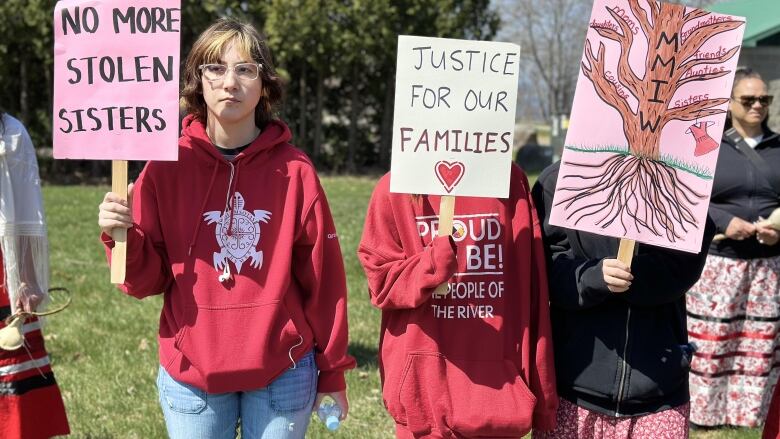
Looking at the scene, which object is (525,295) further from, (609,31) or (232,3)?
(232,3)

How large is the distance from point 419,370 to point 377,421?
233 centimetres

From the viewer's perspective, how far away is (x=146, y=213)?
9.15ft

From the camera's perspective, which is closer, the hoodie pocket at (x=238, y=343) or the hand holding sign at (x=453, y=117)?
the hoodie pocket at (x=238, y=343)

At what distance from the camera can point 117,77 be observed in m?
2.80

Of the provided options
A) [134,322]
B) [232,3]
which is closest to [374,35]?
[232,3]

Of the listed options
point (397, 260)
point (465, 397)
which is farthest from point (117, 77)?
point (465, 397)

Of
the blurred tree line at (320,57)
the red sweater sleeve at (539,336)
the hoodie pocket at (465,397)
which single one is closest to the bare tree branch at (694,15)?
the red sweater sleeve at (539,336)

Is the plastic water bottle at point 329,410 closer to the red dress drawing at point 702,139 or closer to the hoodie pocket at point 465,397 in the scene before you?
the hoodie pocket at point 465,397

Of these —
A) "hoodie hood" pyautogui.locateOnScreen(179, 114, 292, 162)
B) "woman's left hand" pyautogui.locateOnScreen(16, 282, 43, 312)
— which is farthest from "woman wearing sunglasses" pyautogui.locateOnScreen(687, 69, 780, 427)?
"woman's left hand" pyautogui.locateOnScreen(16, 282, 43, 312)

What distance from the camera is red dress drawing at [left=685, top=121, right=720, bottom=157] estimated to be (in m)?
2.84

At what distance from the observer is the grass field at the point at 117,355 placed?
16.3 ft

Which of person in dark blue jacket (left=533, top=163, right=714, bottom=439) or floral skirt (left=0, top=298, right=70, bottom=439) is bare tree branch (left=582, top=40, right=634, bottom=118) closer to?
person in dark blue jacket (left=533, top=163, right=714, bottom=439)

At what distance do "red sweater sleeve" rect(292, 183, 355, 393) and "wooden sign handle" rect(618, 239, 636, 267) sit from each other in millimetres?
887

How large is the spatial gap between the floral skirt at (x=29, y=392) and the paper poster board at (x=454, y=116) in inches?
69.7
